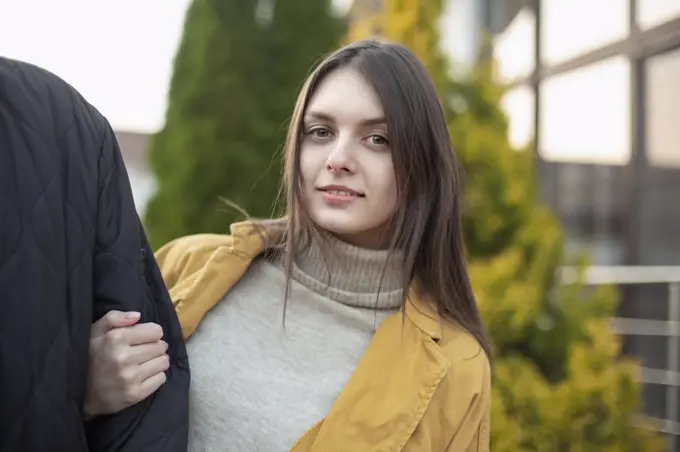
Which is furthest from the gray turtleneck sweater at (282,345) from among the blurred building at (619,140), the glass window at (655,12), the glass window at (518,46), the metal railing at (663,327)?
the glass window at (518,46)

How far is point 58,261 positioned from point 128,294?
149mm

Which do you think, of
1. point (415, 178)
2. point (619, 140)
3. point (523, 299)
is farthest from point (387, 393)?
point (619, 140)

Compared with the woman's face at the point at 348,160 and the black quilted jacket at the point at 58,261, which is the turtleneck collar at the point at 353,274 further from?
the black quilted jacket at the point at 58,261

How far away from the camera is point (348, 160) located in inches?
54.7

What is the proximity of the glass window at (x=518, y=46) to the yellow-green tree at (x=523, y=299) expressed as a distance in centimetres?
215

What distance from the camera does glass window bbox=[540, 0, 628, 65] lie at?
4.30m

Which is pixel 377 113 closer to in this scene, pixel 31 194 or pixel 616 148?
pixel 31 194

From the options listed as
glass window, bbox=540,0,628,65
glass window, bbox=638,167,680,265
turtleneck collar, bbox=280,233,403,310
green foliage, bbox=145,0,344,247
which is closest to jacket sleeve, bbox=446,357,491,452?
turtleneck collar, bbox=280,233,403,310

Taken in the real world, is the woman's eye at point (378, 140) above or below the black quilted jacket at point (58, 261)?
above

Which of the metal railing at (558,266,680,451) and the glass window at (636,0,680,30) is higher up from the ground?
the glass window at (636,0,680,30)

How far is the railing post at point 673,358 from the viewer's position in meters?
3.93

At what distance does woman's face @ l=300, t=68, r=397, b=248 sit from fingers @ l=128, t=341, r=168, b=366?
1.33 ft

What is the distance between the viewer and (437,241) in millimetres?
1531

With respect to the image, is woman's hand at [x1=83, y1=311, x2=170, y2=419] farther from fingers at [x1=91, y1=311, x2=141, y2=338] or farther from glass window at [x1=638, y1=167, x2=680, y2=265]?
glass window at [x1=638, y1=167, x2=680, y2=265]
